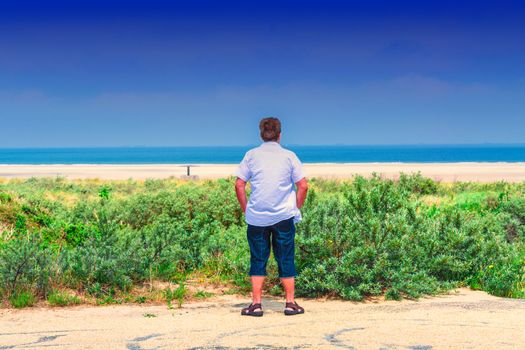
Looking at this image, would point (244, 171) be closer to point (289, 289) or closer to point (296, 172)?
point (296, 172)

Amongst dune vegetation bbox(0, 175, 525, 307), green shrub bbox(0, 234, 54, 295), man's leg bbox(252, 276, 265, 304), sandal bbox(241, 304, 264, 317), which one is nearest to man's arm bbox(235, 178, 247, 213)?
man's leg bbox(252, 276, 265, 304)

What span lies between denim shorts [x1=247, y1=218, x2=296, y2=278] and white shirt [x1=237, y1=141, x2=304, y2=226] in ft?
0.31

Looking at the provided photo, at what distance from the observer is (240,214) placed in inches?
572

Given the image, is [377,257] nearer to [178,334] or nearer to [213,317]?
[213,317]

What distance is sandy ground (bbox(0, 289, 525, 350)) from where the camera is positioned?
6.23 m

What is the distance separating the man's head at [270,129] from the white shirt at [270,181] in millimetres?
61

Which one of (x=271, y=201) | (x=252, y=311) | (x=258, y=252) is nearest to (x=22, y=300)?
(x=252, y=311)

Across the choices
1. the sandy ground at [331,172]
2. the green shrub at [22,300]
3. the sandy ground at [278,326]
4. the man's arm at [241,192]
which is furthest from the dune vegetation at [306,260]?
the sandy ground at [331,172]

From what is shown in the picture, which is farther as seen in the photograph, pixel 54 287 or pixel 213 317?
pixel 54 287

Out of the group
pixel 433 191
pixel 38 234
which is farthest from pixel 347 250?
pixel 433 191

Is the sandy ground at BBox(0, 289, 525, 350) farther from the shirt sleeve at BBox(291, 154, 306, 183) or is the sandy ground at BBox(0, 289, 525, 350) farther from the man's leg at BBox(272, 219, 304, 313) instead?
the shirt sleeve at BBox(291, 154, 306, 183)

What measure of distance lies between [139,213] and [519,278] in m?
7.74

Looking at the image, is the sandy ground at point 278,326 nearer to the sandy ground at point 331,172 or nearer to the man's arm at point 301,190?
the man's arm at point 301,190

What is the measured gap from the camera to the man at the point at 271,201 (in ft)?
23.5
